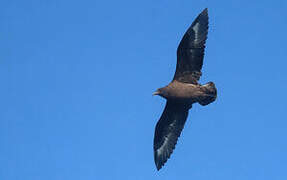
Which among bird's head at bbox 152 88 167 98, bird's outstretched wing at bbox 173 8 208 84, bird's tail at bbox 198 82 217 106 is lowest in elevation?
bird's tail at bbox 198 82 217 106

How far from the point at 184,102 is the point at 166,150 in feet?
5.06

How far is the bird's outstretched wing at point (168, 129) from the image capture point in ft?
43.5

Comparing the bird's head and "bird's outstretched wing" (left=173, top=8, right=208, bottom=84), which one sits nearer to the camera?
"bird's outstretched wing" (left=173, top=8, right=208, bottom=84)

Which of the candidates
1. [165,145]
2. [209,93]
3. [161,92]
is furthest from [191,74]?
[165,145]

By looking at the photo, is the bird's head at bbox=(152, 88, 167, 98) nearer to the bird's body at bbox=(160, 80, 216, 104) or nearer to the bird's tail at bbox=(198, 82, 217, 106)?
the bird's body at bbox=(160, 80, 216, 104)

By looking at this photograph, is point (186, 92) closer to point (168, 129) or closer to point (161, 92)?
point (161, 92)

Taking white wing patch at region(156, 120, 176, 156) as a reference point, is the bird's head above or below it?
above

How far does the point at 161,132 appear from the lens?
1366 centimetres

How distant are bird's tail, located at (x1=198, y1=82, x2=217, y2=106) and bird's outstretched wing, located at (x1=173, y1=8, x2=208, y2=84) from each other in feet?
1.38

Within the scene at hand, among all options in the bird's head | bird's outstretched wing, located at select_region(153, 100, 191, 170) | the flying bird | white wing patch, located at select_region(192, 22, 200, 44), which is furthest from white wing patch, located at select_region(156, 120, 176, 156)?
white wing patch, located at select_region(192, 22, 200, 44)

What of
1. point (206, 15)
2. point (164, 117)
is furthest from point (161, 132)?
point (206, 15)

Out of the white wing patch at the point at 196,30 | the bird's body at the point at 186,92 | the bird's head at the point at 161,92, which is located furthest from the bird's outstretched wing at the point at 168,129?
A: the white wing patch at the point at 196,30

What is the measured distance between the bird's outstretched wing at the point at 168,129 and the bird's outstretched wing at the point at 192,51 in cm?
93

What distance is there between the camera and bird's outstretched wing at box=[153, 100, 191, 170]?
13.3m
